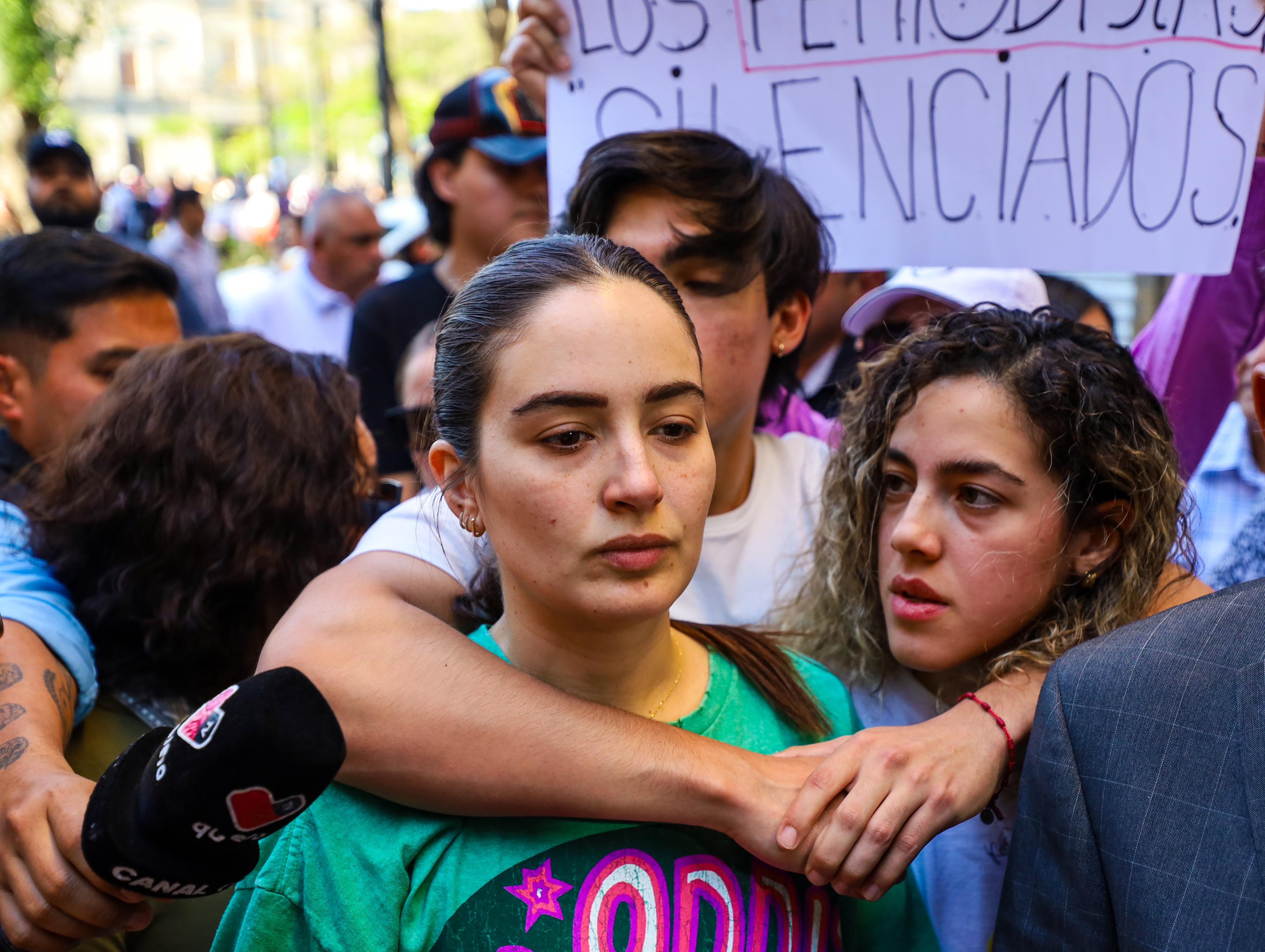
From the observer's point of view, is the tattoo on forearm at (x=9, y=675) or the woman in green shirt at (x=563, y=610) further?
the tattoo on forearm at (x=9, y=675)

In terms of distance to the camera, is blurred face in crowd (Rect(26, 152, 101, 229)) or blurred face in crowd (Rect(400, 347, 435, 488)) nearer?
blurred face in crowd (Rect(400, 347, 435, 488))

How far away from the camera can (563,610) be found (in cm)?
156

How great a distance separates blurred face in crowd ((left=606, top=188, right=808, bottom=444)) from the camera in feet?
7.30

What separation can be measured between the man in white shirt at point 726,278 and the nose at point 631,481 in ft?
2.40

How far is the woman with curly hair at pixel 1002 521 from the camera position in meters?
1.85

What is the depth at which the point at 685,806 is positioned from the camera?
151cm

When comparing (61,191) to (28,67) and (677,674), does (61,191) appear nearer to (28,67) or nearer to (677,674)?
(677,674)

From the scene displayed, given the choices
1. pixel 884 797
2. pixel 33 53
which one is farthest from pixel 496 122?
pixel 33 53

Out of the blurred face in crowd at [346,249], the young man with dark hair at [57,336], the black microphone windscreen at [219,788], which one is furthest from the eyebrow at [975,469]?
the blurred face in crowd at [346,249]

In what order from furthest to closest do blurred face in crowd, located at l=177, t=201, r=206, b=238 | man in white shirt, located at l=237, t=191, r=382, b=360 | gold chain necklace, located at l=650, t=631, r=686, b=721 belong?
blurred face in crowd, located at l=177, t=201, r=206, b=238 → man in white shirt, located at l=237, t=191, r=382, b=360 → gold chain necklace, located at l=650, t=631, r=686, b=721

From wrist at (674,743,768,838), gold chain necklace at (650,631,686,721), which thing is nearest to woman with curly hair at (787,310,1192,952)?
gold chain necklace at (650,631,686,721)

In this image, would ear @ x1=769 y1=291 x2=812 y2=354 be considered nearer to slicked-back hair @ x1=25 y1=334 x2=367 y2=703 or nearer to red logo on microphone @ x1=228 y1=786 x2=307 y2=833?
slicked-back hair @ x1=25 y1=334 x2=367 y2=703

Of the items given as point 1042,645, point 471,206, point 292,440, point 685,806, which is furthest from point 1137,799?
point 471,206

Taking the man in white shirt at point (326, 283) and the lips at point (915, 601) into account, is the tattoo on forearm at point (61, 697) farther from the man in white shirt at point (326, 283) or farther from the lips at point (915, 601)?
the man in white shirt at point (326, 283)
